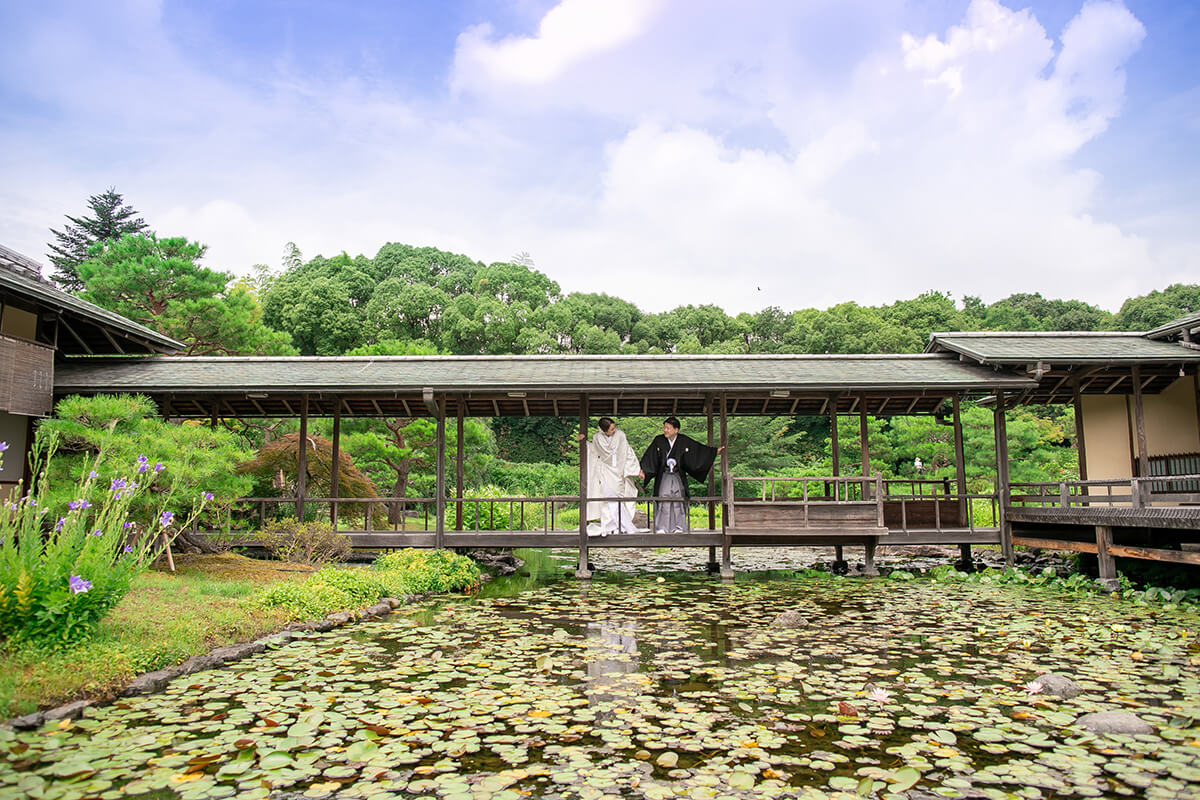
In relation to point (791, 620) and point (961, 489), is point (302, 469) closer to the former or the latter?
point (791, 620)

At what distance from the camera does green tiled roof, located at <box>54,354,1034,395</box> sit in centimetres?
1234

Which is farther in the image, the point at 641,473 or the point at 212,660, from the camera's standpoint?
the point at 641,473

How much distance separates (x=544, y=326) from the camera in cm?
3612

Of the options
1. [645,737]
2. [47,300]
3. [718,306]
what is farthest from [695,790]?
[718,306]

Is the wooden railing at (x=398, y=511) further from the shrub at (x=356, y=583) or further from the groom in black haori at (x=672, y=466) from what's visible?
the shrub at (x=356, y=583)

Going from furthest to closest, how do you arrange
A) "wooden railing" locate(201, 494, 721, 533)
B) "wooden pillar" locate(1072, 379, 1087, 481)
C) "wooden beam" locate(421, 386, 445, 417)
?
"wooden pillar" locate(1072, 379, 1087, 481)
"wooden railing" locate(201, 494, 721, 533)
"wooden beam" locate(421, 386, 445, 417)

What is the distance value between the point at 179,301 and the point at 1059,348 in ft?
57.9

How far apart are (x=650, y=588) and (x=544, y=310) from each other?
26.0 m

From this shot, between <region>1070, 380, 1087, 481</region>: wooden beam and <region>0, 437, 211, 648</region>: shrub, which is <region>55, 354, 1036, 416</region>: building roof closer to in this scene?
<region>1070, 380, 1087, 481</region>: wooden beam

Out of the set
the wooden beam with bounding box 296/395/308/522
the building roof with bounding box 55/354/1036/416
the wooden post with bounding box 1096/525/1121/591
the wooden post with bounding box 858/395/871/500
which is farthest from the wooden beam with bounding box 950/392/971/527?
the wooden beam with bounding box 296/395/308/522

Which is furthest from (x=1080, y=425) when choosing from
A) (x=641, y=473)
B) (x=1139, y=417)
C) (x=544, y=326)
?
(x=544, y=326)

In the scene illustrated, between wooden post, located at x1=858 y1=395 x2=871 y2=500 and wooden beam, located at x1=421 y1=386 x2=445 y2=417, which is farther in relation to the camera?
wooden post, located at x1=858 y1=395 x2=871 y2=500

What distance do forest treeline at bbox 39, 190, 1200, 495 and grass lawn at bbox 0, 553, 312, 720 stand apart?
8.90 metres

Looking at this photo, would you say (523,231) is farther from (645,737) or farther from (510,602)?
(645,737)
